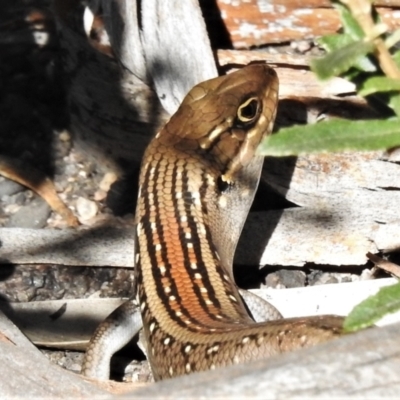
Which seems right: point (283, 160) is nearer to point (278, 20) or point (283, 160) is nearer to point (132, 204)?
point (278, 20)

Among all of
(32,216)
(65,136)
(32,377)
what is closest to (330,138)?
(32,377)

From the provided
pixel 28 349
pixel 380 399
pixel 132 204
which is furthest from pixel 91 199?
pixel 380 399

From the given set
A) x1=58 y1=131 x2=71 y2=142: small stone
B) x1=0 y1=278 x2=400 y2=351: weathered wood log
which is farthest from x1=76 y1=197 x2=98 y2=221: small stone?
x1=0 y1=278 x2=400 y2=351: weathered wood log

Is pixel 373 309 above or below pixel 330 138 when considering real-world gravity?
below

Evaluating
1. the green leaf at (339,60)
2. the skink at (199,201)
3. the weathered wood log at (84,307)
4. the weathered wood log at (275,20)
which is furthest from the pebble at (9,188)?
the green leaf at (339,60)

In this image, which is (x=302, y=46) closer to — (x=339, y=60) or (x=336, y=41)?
(x=336, y=41)

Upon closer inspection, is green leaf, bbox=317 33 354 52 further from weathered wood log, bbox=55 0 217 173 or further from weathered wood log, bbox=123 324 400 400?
weathered wood log, bbox=55 0 217 173
